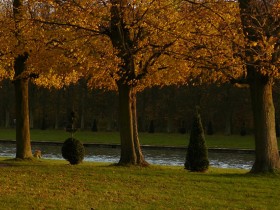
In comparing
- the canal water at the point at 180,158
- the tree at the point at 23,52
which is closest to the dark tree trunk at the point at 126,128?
the tree at the point at 23,52

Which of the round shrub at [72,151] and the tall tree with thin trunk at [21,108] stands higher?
the tall tree with thin trunk at [21,108]

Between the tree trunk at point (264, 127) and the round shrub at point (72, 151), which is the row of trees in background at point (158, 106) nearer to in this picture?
the round shrub at point (72, 151)

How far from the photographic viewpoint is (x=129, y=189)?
1280 centimetres

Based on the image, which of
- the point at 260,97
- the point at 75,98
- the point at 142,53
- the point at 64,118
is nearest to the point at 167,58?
the point at 142,53

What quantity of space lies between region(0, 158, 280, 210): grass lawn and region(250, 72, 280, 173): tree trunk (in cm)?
71

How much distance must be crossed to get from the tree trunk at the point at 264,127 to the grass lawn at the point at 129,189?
71 cm

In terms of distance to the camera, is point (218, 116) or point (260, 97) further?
point (218, 116)

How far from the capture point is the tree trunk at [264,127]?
16.2 meters

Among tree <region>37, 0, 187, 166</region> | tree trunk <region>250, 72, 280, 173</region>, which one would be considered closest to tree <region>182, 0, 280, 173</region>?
tree trunk <region>250, 72, 280, 173</region>

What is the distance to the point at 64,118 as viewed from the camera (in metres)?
74.6

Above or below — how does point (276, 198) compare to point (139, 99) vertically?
below

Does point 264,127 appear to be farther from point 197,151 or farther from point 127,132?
point 127,132

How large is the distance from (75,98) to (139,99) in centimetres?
982

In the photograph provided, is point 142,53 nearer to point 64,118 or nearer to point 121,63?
point 121,63
